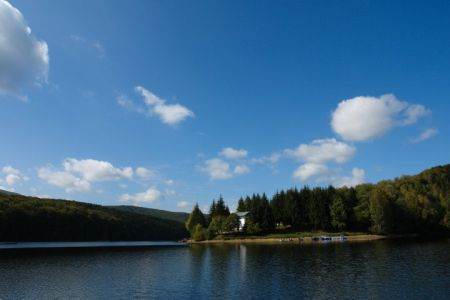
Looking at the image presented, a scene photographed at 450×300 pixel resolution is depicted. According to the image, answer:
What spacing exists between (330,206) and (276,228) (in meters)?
30.7

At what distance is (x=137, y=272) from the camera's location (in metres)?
74.1

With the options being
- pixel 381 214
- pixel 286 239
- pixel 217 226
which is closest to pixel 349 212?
pixel 381 214

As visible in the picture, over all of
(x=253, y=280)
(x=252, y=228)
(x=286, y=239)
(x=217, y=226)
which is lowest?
(x=253, y=280)

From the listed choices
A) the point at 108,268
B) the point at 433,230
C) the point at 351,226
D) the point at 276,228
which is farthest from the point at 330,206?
the point at 108,268

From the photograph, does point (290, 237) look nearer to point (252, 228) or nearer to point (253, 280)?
point (252, 228)

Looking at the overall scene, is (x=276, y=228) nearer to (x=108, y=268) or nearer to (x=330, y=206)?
(x=330, y=206)

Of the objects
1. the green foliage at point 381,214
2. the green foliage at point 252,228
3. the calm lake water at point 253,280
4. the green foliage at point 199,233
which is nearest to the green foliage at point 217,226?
the green foliage at point 199,233

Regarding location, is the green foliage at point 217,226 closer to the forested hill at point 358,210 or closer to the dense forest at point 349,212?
the dense forest at point 349,212

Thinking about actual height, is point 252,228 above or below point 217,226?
below

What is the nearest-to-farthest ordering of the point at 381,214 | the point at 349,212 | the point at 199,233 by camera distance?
the point at 381,214 < the point at 349,212 < the point at 199,233

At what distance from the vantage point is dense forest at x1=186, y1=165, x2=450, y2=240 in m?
172

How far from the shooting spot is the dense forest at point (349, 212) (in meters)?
172

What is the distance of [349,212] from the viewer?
17912 cm

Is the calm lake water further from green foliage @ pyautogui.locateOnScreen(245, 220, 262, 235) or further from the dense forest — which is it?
green foliage @ pyautogui.locateOnScreen(245, 220, 262, 235)
